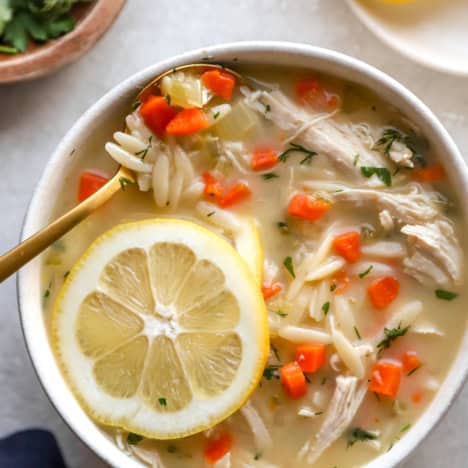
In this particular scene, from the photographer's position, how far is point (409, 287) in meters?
2.46

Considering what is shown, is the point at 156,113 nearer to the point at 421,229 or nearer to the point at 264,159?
the point at 264,159

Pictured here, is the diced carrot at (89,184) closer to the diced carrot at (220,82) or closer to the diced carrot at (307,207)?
the diced carrot at (220,82)

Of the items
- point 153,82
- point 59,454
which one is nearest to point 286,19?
point 153,82

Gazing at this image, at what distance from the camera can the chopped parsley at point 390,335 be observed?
2.43 meters

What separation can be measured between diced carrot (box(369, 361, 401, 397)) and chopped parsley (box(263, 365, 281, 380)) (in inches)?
9.8

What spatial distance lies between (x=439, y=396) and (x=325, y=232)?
1.71 ft

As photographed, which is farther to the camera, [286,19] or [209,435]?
[286,19]

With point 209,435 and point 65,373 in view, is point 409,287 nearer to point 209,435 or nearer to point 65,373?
point 209,435

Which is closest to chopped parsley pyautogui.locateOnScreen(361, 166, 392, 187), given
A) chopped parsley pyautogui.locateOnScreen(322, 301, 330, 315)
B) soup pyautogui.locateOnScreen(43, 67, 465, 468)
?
soup pyautogui.locateOnScreen(43, 67, 465, 468)

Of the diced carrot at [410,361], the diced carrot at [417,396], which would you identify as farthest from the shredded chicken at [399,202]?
the diced carrot at [417,396]

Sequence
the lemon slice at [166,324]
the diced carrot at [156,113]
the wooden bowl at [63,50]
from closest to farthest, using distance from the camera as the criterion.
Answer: the lemon slice at [166,324] < the diced carrot at [156,113] < the wooden bowl at [63,50]

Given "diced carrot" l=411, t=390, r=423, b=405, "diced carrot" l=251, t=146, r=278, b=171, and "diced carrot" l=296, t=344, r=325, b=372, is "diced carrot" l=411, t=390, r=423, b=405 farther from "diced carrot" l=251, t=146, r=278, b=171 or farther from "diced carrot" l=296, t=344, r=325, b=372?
"diced carrot" l=251, t=146, r=278, b=171

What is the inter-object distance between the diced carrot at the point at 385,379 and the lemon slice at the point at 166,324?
0.32m

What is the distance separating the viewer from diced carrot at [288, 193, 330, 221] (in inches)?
96.3
